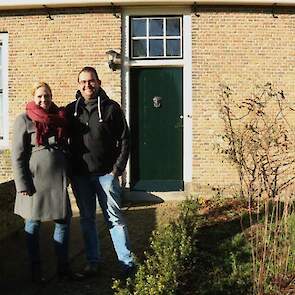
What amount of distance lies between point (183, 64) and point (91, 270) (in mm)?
6058

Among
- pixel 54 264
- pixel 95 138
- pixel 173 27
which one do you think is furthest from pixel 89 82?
pixel 173 27

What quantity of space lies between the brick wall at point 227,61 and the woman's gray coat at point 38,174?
5.78 meters

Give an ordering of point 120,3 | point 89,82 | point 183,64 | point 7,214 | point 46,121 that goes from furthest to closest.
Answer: point 183,64
point 120,3
point 7,214
point 89,82
point 46,121

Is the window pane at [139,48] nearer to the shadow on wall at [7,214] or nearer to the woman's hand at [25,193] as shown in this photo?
the shadow on wall at [7,214]

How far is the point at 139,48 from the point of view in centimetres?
1066

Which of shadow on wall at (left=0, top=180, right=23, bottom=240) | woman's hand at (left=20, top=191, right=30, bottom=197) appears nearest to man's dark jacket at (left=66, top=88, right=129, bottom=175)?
woman's hand at (left=20, top=191, right=30, bottom=197)

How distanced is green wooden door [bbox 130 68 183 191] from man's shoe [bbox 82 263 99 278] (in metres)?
5.18

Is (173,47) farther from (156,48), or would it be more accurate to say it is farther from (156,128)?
(156,128)

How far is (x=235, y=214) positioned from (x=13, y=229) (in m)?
2.95

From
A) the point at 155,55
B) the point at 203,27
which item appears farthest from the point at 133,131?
the point at 203,27

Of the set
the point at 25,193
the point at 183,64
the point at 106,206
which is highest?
the point at 183,64

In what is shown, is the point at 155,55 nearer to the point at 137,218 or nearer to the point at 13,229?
the point at 137,218

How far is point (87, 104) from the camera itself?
505 centimetres

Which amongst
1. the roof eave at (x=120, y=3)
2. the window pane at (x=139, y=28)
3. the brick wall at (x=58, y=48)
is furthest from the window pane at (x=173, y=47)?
the brick wall at (x=58, y=48)
